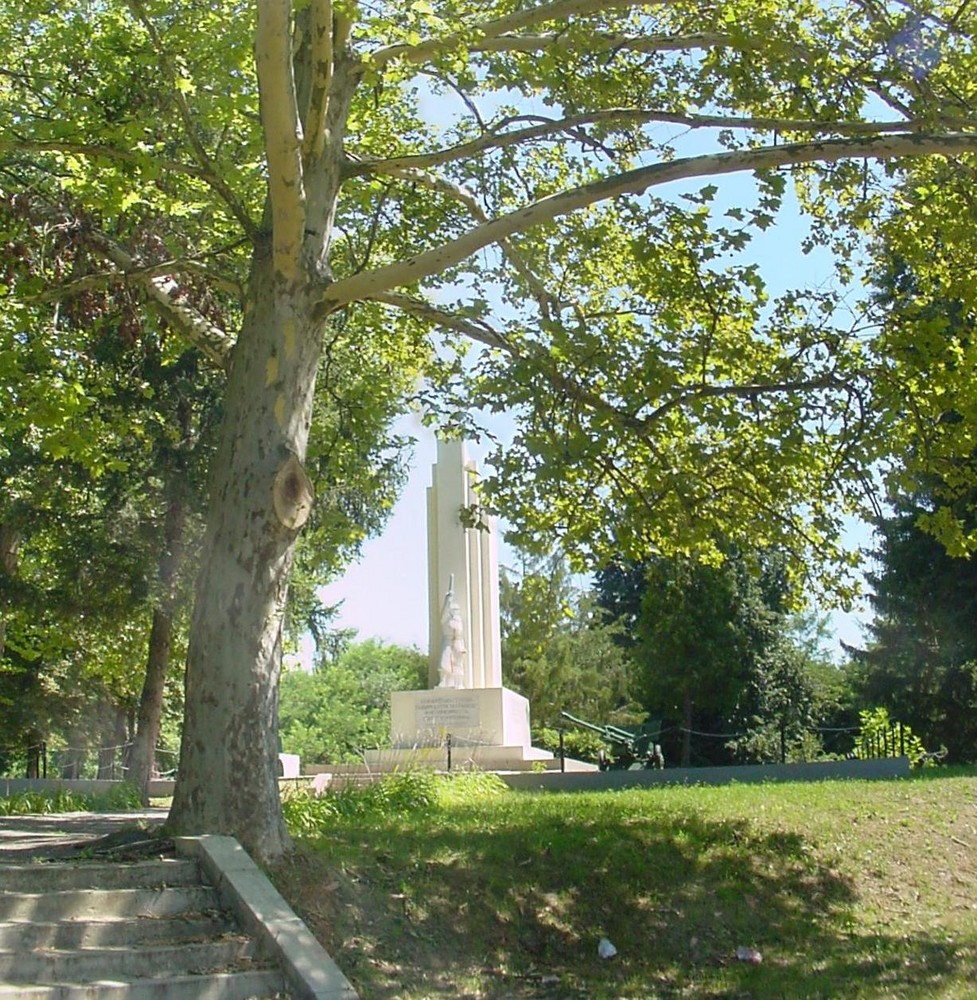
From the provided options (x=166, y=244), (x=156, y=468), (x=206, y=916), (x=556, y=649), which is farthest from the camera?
(x=556, y=649)

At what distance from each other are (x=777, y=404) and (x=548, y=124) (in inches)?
Result: 135

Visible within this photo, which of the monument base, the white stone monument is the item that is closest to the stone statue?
the white stone monument

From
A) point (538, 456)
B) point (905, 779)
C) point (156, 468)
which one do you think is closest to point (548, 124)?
point (538, 456)

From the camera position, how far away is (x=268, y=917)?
761cm

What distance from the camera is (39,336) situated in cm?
1260

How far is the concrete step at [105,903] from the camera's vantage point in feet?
24.6

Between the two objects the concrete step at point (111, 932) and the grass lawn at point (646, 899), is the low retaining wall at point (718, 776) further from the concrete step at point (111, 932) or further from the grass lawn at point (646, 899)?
the concrete step at point (111, 932)

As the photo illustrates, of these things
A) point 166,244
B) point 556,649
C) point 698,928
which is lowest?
point 698,928

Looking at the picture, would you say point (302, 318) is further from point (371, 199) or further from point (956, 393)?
point (956, 393)

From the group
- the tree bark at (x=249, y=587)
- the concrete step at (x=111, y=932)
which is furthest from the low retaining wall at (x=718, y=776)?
the concrete step at (x=111, y=932)

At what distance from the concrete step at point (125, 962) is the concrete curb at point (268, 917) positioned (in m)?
0.21

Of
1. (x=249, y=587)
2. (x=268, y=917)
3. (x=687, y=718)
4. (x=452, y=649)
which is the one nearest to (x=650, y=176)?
(x=249, y=587)

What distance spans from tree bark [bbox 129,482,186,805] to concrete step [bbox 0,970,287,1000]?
45.1 feet

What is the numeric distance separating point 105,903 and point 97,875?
395 millimetres
